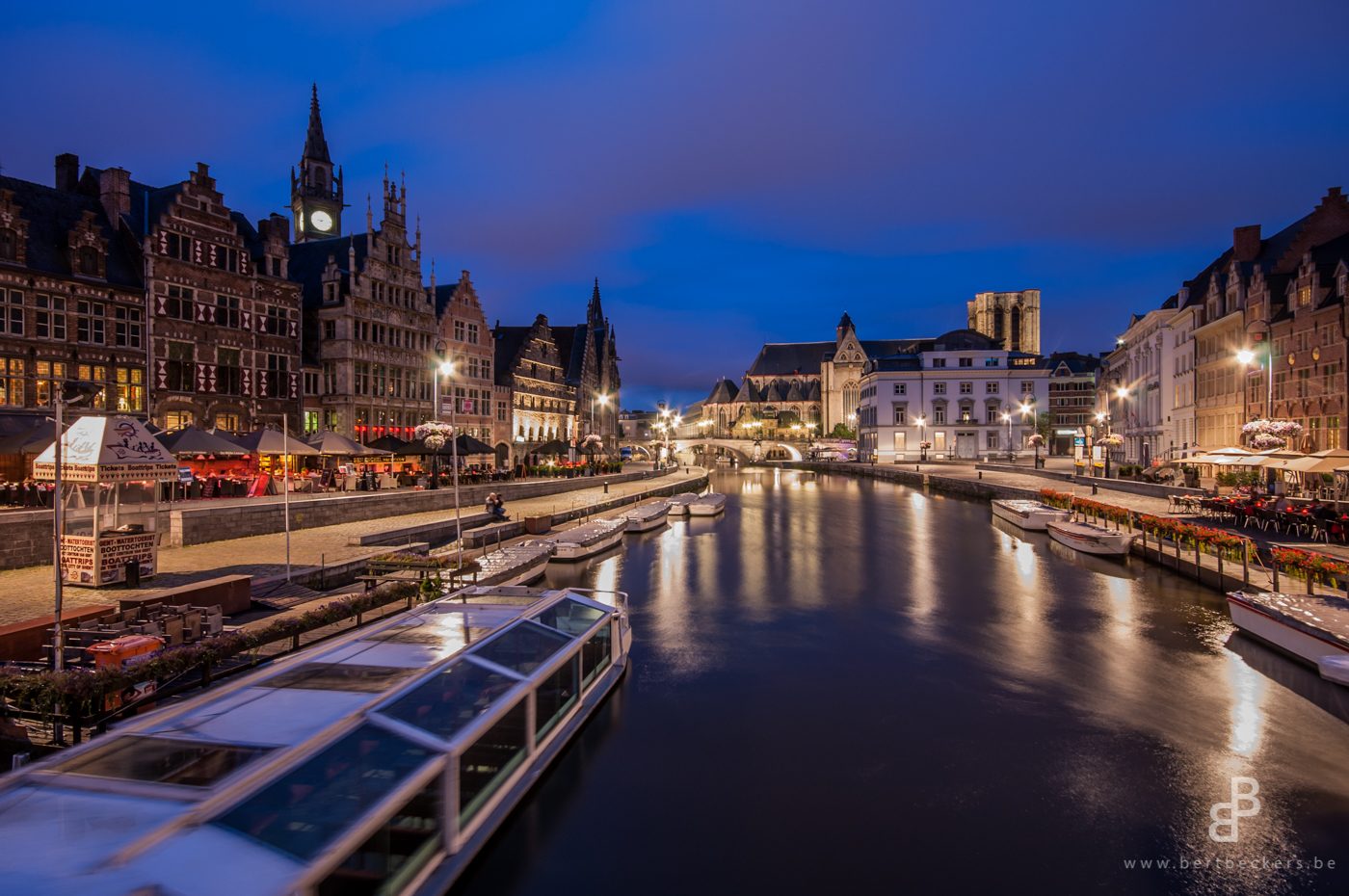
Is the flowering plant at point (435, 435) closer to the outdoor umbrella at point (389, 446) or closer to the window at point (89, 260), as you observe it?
the outdoor umbrella at point (389, 446)

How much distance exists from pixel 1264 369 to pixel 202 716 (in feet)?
171

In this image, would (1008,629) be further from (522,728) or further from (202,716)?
(202,716)

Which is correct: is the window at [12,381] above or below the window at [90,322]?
below

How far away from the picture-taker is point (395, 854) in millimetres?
7035

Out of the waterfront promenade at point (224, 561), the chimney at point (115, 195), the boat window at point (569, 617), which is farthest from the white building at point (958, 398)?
the boat window at point (569, 617)

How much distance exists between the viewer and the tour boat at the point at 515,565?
21.8 metres

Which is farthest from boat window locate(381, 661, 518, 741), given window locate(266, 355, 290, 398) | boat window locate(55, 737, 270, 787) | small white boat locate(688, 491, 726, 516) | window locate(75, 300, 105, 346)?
window locate(266, 355, 290, 398)

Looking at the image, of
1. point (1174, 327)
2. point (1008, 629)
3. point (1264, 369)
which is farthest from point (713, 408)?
point (1008, 629)

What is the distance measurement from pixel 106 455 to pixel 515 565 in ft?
36.6

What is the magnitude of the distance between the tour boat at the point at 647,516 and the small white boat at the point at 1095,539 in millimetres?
20911

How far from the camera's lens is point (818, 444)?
133 m

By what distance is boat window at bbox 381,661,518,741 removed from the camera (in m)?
7.74

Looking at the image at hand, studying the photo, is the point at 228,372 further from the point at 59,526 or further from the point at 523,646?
the point at 523,646

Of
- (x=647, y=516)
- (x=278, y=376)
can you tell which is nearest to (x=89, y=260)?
(x=278, y=376)
